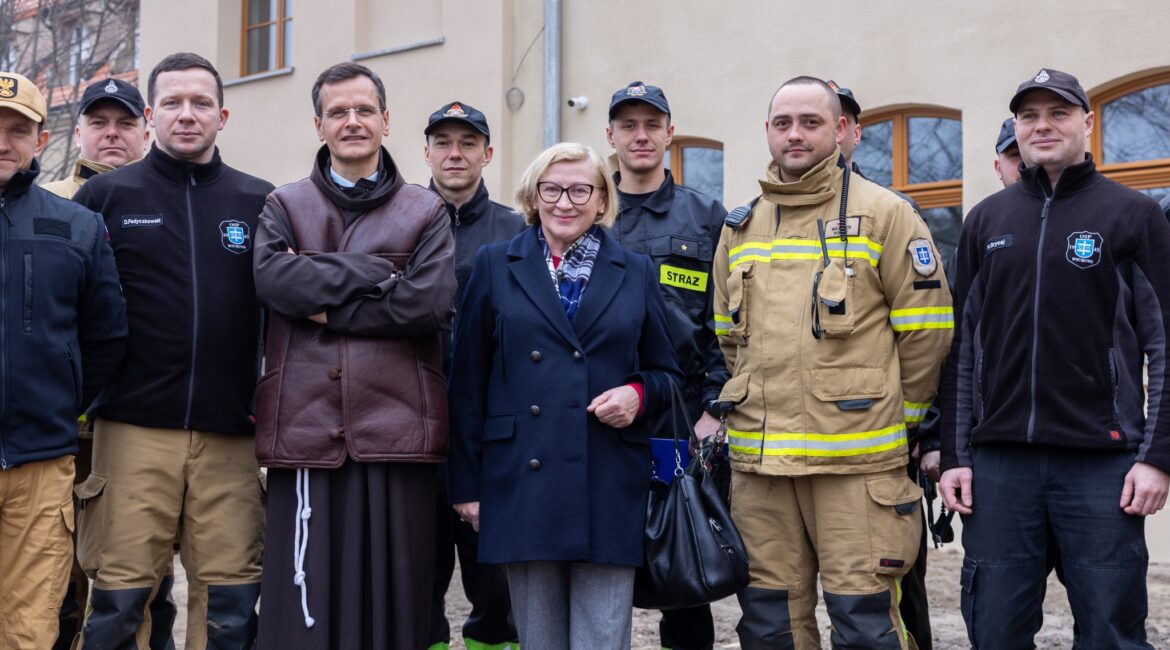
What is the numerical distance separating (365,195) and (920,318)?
1973 millimetres

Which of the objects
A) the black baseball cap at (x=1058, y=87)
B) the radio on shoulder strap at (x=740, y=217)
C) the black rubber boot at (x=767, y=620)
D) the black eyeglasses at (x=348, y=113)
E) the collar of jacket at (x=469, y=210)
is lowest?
the black rubber boot at (x=767, y=620)

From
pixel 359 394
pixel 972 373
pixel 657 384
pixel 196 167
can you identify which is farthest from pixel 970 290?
pixel 196 167

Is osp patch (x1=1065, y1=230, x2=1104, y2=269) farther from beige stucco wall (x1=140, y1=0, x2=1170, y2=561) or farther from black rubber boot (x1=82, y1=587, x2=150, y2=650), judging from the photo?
beige stucco wall (x1=140, y1=0, x2=1170, y2=561)

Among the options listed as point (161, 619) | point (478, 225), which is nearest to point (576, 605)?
point (478, 225)

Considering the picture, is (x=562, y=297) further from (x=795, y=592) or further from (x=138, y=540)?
(x=138, y=540)

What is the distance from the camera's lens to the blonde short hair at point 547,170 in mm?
4102

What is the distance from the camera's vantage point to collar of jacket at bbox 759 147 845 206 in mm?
4328

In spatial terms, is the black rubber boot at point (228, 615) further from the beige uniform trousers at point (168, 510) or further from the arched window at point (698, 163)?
the arched window at point (698, 163)

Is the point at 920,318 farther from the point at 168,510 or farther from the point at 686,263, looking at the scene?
Answer: the point at 168,510

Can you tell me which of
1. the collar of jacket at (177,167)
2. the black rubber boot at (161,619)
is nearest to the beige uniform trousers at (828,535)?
the collar of jacket at (177,167)

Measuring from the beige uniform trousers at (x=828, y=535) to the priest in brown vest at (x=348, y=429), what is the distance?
117cm

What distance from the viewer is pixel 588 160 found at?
13.5ft

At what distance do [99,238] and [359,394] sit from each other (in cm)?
113

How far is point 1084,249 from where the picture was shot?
3996 millimetres
